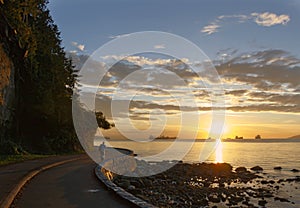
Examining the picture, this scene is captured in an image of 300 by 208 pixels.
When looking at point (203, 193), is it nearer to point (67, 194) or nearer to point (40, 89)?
point (67, 194)

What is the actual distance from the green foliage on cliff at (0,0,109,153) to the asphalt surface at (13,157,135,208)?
1781 centimetres

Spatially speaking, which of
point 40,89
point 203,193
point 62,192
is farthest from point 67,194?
point 40,89

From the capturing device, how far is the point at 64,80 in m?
43.3

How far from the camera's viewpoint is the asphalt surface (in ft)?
37.9

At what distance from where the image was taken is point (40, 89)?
127ft

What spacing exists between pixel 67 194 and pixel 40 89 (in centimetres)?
2714

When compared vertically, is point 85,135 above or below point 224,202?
above

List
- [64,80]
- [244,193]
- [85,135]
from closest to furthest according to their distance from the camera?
[244,193], [64,80], [85,135]

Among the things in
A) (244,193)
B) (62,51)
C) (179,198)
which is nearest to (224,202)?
(179,198)

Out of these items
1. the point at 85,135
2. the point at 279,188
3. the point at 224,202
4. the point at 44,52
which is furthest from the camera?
the point at 85,135

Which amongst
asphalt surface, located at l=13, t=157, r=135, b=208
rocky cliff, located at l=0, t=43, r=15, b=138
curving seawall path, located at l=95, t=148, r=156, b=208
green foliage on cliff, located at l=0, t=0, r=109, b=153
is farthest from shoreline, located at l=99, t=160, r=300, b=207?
green foliage on cliff, located at l=0, t=0, r=109, b=153

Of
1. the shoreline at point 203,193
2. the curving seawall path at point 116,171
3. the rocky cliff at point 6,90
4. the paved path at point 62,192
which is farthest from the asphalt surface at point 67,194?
the rocky cliff at point 6,90

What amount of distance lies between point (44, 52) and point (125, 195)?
30226 millimetres

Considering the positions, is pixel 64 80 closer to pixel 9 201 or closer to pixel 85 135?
pixel 85 135
